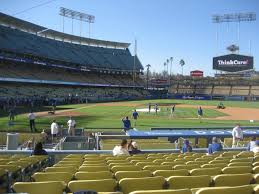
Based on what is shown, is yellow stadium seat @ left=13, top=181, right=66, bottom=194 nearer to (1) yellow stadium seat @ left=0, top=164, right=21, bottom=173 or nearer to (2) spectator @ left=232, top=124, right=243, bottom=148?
(1) yellow stadium seat @ left=0, top=164, right=21, bottom=173

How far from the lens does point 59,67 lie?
94.1 metres

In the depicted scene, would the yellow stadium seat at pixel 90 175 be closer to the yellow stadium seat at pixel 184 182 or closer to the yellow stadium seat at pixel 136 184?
the yellow stadium seat at pixel 136 184

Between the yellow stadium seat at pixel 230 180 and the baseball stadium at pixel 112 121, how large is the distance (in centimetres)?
2

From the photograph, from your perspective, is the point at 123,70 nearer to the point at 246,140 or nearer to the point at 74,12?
the point at 74,12

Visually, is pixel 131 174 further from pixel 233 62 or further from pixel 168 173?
pixel 233 62

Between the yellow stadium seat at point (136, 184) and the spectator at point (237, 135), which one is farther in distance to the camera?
the spectator at point (237, 135)

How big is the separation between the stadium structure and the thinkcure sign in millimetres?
24489

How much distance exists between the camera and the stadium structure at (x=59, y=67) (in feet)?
235

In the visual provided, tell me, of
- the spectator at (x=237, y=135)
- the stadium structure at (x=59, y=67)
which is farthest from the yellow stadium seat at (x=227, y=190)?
the stadium structure at (x=59, y=67)

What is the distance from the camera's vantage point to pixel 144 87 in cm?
12450

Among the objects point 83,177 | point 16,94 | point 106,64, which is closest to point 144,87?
point 106,64

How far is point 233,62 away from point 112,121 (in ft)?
252

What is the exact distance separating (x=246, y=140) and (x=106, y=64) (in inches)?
3720

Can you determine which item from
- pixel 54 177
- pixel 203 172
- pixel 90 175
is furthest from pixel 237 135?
pixel 54 177
